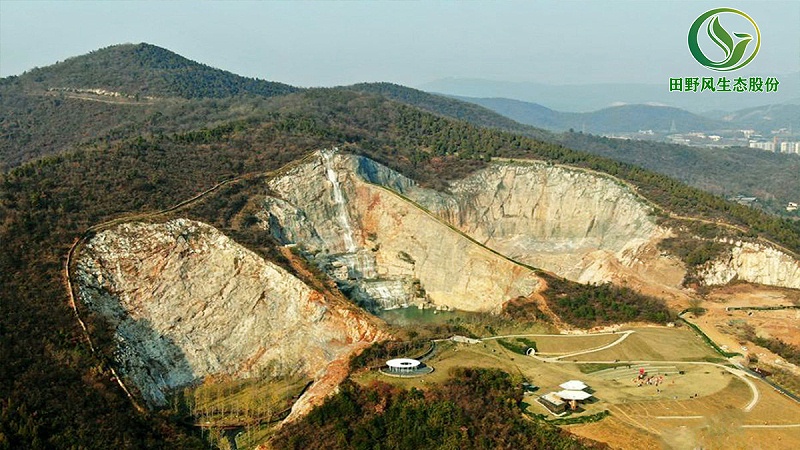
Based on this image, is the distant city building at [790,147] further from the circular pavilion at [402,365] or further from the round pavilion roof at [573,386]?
the circular pavilion at [402,365]

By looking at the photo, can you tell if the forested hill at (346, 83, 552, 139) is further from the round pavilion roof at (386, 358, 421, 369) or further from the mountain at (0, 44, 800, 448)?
the round pavilion roof at (386, 358, 421, 369)

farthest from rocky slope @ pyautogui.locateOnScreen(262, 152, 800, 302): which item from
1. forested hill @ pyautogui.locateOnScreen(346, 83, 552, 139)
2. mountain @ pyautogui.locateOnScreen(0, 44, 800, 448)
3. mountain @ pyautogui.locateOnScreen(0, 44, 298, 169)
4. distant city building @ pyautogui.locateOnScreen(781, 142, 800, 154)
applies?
distant city building @ pyautogui.locateOnScreen(781, 142, 800, 154)

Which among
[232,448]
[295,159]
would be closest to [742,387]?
[232,448]

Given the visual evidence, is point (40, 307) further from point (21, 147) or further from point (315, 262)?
point (21, 147)

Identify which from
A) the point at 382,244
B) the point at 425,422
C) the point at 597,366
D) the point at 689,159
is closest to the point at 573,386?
the point at 597,366

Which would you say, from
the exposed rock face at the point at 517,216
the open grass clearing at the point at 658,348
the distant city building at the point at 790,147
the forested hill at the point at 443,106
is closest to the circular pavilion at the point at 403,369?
the open grass clearing at the point at 658,348
